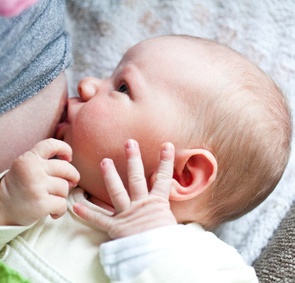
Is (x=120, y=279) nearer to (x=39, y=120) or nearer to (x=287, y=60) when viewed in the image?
(x=39, y=120)

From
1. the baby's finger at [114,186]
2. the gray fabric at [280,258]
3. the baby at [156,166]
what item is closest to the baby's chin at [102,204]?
the baby at [156,166]

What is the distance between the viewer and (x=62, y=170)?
1005 millimetres

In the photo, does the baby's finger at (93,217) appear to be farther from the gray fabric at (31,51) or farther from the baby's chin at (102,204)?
the gray fabric at (31,51)

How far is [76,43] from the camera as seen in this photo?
60.1 inches

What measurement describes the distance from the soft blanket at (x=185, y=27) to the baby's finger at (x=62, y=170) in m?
0.48

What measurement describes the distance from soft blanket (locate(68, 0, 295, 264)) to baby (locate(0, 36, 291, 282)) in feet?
1.03

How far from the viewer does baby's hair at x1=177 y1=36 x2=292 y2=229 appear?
1.08 metres

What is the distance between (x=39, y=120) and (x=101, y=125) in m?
0.12

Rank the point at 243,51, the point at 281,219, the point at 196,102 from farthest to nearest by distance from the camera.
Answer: the point at 243,51 → the point at 281,219 → the point at 196,102

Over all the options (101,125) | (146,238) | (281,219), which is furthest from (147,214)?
(281,219)

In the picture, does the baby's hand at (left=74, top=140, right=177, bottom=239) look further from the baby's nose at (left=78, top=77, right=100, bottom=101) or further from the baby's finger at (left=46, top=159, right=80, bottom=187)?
the baby's nose at (left=78, top=77, right=100, bottom=101)

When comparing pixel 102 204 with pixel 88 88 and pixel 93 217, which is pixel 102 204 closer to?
pixel 93 217

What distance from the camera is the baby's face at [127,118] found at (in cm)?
109

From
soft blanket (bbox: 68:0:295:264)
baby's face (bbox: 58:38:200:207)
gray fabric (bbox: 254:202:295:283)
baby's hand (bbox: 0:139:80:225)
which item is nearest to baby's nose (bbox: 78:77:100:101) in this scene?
baby's face (bbox: 58:38:200:207)
